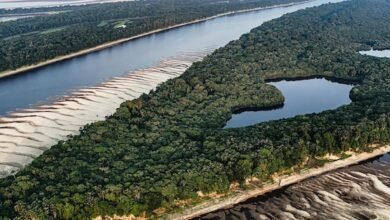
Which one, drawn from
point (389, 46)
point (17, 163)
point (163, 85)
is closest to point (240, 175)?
point (17, 163)

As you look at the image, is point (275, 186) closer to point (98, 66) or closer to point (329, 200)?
point (329, 200)

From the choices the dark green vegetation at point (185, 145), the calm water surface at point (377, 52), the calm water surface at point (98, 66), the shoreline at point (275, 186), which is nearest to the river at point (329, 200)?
the shoreline at point (275, 186)

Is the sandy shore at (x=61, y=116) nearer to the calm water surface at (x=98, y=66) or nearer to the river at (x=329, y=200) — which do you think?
the calm water surface at (x=98, y=66)

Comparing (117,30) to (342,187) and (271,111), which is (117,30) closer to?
(271,111)

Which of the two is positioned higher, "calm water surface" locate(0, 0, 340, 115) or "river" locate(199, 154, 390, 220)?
"calm water surface" locate(0, 0, 340, 115)

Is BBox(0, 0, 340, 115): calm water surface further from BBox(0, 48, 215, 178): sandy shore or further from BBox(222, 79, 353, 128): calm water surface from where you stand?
BBox(222, 79, 353, 128): calm water surface

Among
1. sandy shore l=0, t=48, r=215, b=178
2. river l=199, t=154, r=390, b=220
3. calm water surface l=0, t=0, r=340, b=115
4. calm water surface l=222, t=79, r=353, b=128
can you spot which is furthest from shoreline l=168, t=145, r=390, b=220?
calm water surface l=0, t=0, r=340, b=115
